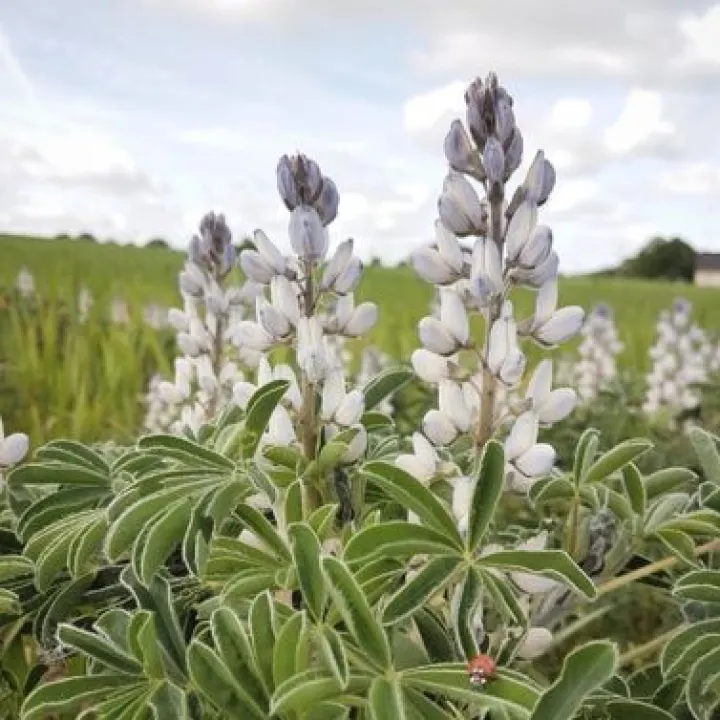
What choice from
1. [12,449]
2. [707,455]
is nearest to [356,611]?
[707,455]

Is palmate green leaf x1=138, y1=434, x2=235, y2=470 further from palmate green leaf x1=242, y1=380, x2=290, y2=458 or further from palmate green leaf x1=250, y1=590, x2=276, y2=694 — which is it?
palmate green leaf x1=250, y1=590, x2=276, y2=694

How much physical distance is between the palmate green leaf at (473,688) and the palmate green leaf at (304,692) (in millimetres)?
59

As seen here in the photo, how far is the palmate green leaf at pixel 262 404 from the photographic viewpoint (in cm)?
121

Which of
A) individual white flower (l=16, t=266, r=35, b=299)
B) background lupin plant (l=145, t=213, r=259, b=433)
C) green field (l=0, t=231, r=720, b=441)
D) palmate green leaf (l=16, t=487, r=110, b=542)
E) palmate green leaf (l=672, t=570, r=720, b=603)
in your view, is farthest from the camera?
individual white flower (l=16, t=266, r=35, b=299)

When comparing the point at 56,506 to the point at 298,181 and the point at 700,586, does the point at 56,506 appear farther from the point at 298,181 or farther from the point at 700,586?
the point at 700,586

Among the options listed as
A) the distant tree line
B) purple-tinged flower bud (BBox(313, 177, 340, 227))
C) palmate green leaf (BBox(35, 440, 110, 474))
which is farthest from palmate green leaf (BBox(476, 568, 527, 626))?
the distant tree line

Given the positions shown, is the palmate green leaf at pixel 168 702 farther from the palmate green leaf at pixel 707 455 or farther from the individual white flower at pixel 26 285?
the individual white flower at pixel 26 285

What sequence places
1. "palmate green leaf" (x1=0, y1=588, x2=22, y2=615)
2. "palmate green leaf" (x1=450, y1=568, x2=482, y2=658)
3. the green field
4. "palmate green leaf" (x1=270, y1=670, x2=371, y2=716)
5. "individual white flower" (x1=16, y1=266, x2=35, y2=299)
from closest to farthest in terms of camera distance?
"palmate green leaf" (x1=270, y1=670, x2=371, y2=716)
"palmate green leaf" (x1=450, y1=568, x2=482, y2=658)
"palmate green leaf" (x1=0, y1=588, x2=22, y2=615)
the green field
"individual white flower" (x1=16, y1=266, x2=35, y2=299)

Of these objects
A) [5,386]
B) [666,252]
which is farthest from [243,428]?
[666,252]

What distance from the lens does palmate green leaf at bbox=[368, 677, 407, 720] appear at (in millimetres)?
976

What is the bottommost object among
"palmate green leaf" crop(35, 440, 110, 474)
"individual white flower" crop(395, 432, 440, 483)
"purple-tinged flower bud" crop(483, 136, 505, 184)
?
"palmate green leaf" crop(35, 440, 110, 474)

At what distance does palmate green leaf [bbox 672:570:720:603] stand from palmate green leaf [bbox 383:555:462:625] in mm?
247

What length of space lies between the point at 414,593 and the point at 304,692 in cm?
13

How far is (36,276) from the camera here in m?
7.89
